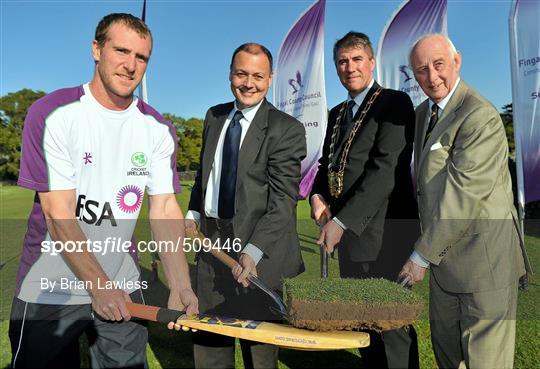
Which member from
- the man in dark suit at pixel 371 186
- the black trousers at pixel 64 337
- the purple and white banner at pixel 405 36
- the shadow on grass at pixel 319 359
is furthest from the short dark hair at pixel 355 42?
the purple and white banner at pixel 405 36

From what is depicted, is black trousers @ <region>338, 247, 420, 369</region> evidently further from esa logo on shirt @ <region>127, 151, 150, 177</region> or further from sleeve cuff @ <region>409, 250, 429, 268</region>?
esa logo on shirt @ <region>127, 151, 150, 177</region>

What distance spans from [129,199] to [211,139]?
0.79 metres

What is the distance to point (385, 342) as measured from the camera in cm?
255

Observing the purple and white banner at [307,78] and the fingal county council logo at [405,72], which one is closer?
the fingal county council logo at [405,72]

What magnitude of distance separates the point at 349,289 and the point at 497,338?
1.05 meters

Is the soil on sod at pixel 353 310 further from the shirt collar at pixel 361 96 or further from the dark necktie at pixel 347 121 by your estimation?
the shirt collar at pixel 361 96

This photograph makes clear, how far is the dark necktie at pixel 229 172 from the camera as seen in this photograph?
2525 millimetres

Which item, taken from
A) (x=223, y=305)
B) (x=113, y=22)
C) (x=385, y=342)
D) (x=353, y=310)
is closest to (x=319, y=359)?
(x=385, y=342)

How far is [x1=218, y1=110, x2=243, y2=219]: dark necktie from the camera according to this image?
2.53m

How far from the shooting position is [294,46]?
927cm

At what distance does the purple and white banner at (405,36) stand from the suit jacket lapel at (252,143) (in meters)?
5.25

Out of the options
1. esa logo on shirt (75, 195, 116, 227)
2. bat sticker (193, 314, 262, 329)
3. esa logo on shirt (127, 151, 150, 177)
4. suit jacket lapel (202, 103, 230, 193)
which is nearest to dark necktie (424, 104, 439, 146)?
suit jacket lapel (202, 103, 230, 193)

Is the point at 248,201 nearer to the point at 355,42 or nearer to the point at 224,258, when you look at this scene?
the point at 224,258

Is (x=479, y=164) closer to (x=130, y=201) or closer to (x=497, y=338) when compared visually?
(x=497, y=338)
